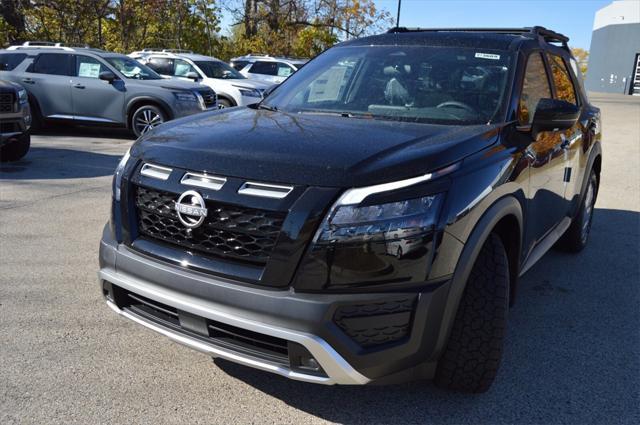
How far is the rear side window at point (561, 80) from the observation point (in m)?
4.14

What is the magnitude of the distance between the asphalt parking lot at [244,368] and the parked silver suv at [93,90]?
20.6 ft

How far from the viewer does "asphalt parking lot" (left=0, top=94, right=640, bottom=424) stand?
2672mm

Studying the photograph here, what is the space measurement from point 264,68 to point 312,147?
15.6 m

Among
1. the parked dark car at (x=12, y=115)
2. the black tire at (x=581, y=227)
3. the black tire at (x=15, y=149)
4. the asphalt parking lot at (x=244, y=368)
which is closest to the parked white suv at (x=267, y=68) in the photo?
the black tire at (x=15, y=149)

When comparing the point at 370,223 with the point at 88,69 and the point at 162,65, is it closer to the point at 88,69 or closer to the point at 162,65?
the point at 88,69

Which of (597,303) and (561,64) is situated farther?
(561,64)

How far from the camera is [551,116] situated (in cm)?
310

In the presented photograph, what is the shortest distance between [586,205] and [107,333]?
411cm

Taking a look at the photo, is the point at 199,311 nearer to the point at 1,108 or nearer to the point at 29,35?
the point at 1,108

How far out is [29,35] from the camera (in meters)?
20.2

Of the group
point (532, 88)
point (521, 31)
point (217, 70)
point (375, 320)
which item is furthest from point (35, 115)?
point (375, 320)

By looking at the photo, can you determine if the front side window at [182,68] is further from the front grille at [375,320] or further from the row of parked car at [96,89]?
the front grille at [375,320]

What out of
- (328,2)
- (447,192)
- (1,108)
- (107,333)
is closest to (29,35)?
(1,108)

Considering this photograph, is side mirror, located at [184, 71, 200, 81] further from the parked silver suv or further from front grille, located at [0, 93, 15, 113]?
front grille, located at [0, 93, 15, 113]
